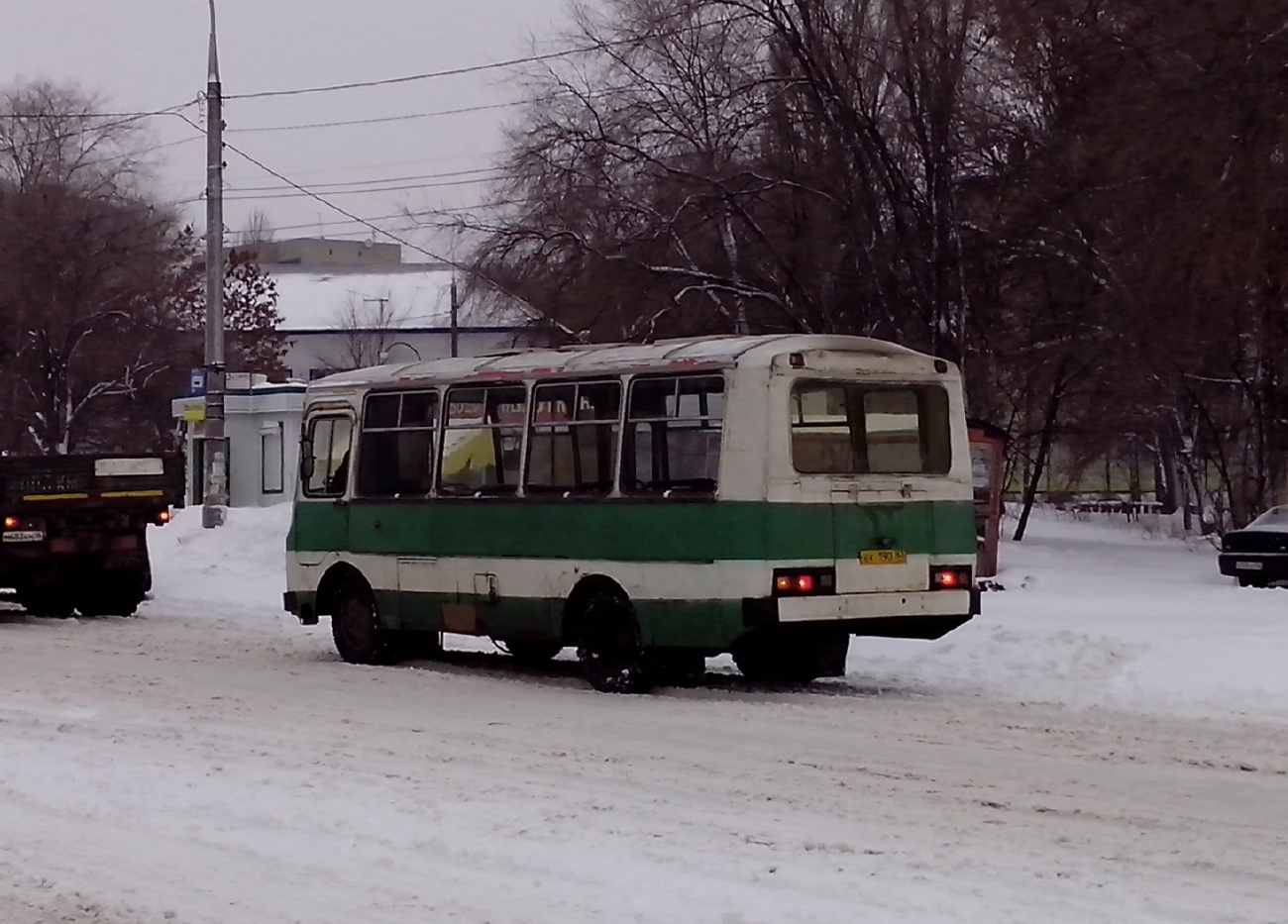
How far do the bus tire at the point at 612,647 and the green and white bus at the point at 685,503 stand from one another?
16mm

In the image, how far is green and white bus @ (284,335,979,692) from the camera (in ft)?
47.2

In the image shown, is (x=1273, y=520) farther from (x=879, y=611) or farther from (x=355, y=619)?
(x=879, y=611)

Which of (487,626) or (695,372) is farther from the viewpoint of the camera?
(487,626)

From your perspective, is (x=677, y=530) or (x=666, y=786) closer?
(x=666, y=786)

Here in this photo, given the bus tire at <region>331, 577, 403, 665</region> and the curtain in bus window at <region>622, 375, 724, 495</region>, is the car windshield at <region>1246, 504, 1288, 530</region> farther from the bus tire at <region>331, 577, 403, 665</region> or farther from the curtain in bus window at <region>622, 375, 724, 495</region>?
the curtain in bus window at <region>622, 375, 724, 495</region>

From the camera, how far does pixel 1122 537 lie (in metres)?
47.3

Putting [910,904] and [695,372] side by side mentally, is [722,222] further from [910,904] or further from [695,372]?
[910,904]

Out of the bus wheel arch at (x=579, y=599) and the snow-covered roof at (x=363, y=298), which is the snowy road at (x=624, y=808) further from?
the snow-covered roof at (x=363, y=298)

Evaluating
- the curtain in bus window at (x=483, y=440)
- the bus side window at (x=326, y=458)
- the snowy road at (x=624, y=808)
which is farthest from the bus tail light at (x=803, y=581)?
the bus side window at (x=326, y=458)

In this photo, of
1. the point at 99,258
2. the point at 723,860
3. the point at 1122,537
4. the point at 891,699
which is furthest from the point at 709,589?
the point at 99,258

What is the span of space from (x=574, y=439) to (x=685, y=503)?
4.79 feet

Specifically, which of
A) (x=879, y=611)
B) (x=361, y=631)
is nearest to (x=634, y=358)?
(x=879, y=611)

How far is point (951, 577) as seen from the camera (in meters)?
15.1

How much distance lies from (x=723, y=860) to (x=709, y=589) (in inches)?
231
